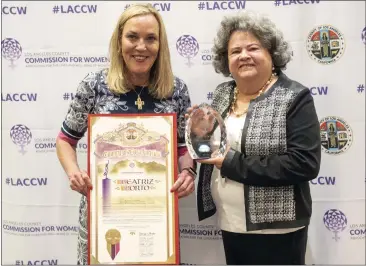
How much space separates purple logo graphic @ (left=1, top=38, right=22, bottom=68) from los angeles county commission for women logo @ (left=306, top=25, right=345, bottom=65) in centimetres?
128

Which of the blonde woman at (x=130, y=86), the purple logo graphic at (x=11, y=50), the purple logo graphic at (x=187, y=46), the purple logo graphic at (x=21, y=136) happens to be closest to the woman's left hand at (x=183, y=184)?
the blonde woman at (x=130, y=86)

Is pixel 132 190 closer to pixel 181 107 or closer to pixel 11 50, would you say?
pixel 181 107

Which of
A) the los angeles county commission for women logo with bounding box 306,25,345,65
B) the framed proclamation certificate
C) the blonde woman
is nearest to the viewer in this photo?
the framed proclamation certificate

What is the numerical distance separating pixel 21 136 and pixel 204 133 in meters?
0.96

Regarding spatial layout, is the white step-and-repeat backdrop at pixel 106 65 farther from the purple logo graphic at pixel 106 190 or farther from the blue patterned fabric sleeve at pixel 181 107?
the purple logo graphic at pixel 106 190

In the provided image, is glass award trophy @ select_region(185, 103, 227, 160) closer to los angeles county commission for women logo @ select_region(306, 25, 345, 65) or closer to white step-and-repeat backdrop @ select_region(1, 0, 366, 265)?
white step-and-repeat backdrop @ select_region(1, 0, 366, 265)

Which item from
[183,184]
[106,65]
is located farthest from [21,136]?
[183,184]

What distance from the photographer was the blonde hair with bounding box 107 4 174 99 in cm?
126

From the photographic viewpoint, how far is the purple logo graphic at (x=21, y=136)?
1728 millimetres

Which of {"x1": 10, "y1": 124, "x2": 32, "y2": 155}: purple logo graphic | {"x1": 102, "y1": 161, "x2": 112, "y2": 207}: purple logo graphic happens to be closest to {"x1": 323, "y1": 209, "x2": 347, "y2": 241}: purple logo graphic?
{"x1": 102, "y1": 161, "x2": 112, "y2": 207}: purple logo graphic

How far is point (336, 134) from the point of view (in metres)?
1.65

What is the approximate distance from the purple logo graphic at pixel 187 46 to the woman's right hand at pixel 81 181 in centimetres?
75

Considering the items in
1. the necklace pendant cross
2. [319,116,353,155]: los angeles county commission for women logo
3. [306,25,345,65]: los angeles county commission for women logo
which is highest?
[306,25,345,65]: los angeles county commission for women logo

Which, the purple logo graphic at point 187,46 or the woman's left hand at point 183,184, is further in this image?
the purple logo graphic at point 187,46
